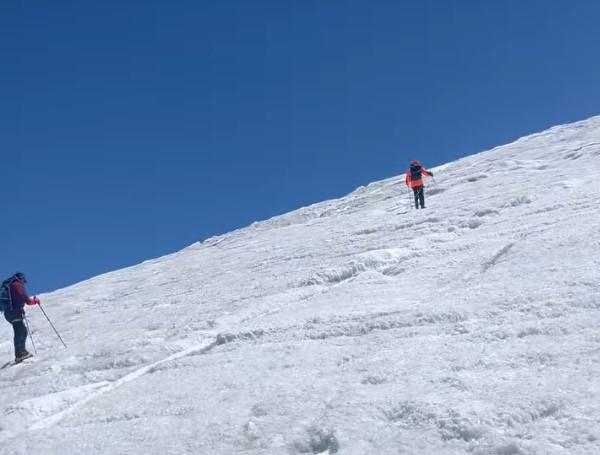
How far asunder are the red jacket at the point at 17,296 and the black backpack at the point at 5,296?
0.23 ft

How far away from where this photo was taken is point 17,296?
611 inches

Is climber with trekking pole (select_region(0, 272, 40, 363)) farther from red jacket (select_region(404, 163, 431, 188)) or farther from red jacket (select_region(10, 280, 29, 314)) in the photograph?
red jacket (select_region(404, 163, 431, 188))

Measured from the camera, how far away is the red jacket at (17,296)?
1545 cm

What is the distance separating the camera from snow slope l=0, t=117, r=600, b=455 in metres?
6.83

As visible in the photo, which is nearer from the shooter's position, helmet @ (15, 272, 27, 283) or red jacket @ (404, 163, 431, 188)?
helmet @ (15, 272, 27, 283)

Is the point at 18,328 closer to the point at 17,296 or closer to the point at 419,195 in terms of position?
the point at 17,296

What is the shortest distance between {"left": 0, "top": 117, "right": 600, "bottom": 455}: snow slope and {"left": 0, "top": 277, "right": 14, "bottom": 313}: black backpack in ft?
4.51

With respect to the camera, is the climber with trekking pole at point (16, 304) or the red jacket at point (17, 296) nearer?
the climber with trekking pole at point (16, 304)

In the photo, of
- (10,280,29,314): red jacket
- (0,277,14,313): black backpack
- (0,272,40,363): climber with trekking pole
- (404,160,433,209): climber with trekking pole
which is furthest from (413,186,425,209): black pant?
(0,277,14,313): black backpack

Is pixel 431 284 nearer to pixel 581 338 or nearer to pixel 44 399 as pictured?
pixel 581 338

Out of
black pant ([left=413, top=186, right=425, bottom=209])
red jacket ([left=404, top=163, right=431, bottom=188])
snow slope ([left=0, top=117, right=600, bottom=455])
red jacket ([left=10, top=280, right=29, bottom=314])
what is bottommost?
snow slope ([left=0, top=117, right=600, bottom=455])

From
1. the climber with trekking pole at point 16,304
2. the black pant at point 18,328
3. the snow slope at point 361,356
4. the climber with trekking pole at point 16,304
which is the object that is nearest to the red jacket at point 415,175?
the snow slope at point 361,356

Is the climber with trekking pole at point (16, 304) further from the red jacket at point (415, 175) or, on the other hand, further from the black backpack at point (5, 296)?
the red jacket at point (415, 175)

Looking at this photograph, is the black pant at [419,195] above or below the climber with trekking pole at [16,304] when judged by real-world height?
above
